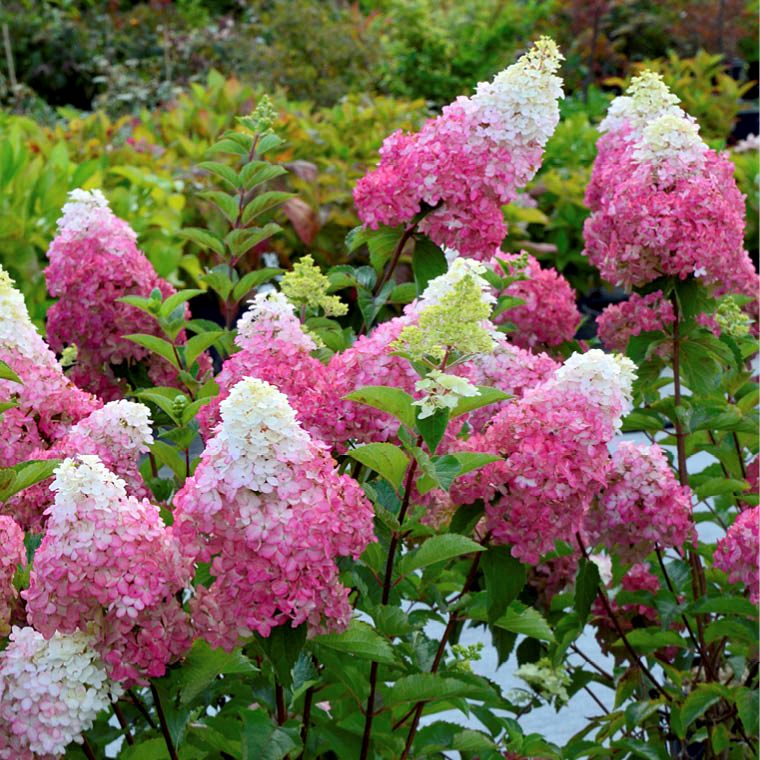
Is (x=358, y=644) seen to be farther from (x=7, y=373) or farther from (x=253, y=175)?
(x=253, y=175)

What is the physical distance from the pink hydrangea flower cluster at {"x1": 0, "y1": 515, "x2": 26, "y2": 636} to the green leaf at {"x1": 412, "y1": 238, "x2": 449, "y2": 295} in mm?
812

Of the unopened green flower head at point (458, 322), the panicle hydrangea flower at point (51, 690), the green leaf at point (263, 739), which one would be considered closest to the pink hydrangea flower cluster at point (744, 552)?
the unopened green flower head at point (458, 322)

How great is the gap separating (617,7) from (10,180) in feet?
29.8

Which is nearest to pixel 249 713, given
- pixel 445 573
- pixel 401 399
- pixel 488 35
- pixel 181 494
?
pixel 181 494

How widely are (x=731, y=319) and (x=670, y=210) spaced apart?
31 cm

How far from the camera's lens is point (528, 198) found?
20.3 ft

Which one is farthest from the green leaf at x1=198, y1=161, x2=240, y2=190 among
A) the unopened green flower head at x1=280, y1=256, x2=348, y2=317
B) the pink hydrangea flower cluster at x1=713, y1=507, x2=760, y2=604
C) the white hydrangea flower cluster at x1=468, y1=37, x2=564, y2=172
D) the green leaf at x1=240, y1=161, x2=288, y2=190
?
the pink hydrangea flower cluster at x1=713, y1=507, x2=760, y2=604

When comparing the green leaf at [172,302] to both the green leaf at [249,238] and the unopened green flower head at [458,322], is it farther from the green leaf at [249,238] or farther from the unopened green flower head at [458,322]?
the unopened green flower head at [458,322]

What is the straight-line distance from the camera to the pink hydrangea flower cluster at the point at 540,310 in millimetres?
2197

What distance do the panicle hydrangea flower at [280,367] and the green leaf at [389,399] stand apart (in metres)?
0.16

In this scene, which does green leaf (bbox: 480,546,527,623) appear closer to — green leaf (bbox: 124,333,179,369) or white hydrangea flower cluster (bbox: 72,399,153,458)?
white hydrangea flower cluster (bbox: 72,399,153,458)

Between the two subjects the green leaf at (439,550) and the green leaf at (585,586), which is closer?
the green leaf at (439,550)

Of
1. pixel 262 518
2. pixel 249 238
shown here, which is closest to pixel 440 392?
pixel 262 518

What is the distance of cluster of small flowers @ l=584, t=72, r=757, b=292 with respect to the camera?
184 cm
